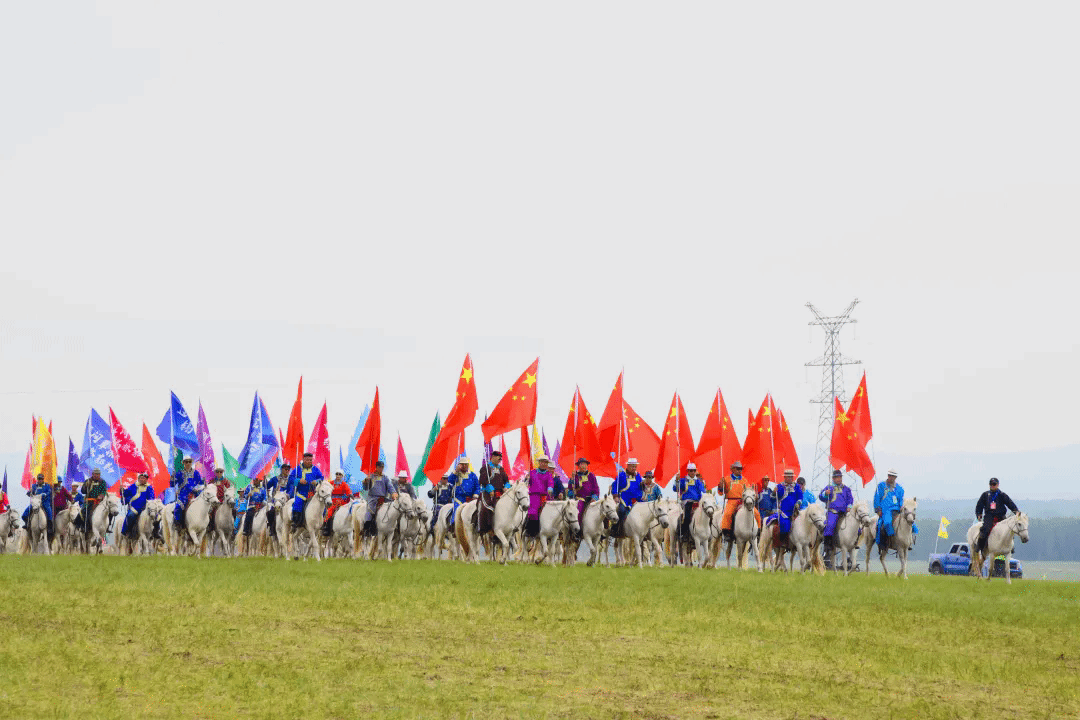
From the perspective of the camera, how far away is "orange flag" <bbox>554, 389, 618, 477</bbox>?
1697 inches

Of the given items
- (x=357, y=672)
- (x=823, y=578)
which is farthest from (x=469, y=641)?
(x=823, y=578)

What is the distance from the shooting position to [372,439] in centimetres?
4309

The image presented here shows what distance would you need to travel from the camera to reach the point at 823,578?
33.0m

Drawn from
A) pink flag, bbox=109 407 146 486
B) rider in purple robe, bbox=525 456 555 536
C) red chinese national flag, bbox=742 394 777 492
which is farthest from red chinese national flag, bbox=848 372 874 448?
pink flag, bbox=109 407 146 486

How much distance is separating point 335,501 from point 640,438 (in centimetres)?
1162

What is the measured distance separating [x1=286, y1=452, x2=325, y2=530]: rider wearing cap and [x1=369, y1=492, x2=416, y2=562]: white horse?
2258 millimetres

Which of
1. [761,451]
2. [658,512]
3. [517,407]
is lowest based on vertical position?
[658,512]

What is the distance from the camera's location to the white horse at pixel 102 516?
4397 centimetres

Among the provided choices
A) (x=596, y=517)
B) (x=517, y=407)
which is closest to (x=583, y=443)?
(x=517, y=407)

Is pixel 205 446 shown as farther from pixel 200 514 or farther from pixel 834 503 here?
pixel 834 503

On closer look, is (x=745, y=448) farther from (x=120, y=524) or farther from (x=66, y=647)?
(x=66, y=647)

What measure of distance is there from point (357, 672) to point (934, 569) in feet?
197

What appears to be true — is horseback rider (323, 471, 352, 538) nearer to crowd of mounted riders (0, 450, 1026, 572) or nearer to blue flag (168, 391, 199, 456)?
crowd of mounted riders (0, 450, 1026, 572)

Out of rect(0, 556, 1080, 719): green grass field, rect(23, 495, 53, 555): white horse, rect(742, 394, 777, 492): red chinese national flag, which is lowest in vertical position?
rect(0, 556, 1080, 719): green grass field
